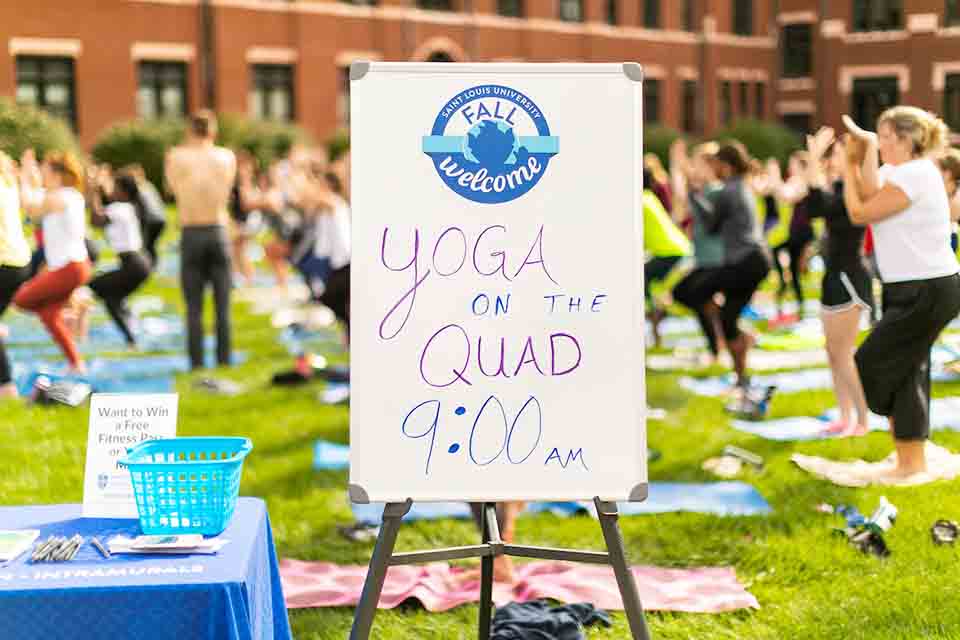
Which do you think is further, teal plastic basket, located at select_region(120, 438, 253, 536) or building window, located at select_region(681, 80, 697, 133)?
building window, located at select_region(681, 80, 697, 133)

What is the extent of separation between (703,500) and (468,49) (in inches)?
1267

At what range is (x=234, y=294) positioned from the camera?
1852cm

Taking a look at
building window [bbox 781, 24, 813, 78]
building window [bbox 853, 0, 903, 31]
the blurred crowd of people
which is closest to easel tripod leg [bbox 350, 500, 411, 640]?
the blurred crowd of people

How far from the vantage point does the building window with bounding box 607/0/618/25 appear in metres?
42.9

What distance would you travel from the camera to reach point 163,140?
2939cm

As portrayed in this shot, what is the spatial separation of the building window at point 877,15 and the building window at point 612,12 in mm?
7776

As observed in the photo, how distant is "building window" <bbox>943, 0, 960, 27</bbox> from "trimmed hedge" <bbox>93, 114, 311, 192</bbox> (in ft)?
53.1

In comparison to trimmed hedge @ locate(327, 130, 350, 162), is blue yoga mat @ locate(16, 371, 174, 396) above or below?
below

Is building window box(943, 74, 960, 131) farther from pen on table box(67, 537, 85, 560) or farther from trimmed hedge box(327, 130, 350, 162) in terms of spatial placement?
pen on table box(67, 537, 85, 560)

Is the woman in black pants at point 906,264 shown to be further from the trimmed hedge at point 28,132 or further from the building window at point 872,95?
the building window at point 872,95

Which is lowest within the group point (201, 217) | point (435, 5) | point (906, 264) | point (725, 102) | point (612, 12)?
point (906, 264)

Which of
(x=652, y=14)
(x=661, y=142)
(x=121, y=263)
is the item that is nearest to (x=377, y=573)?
(x=121, y=263)

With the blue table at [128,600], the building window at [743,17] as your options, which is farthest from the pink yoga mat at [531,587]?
the building window at [743,17]

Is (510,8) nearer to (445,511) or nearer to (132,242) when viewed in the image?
(132,242)
